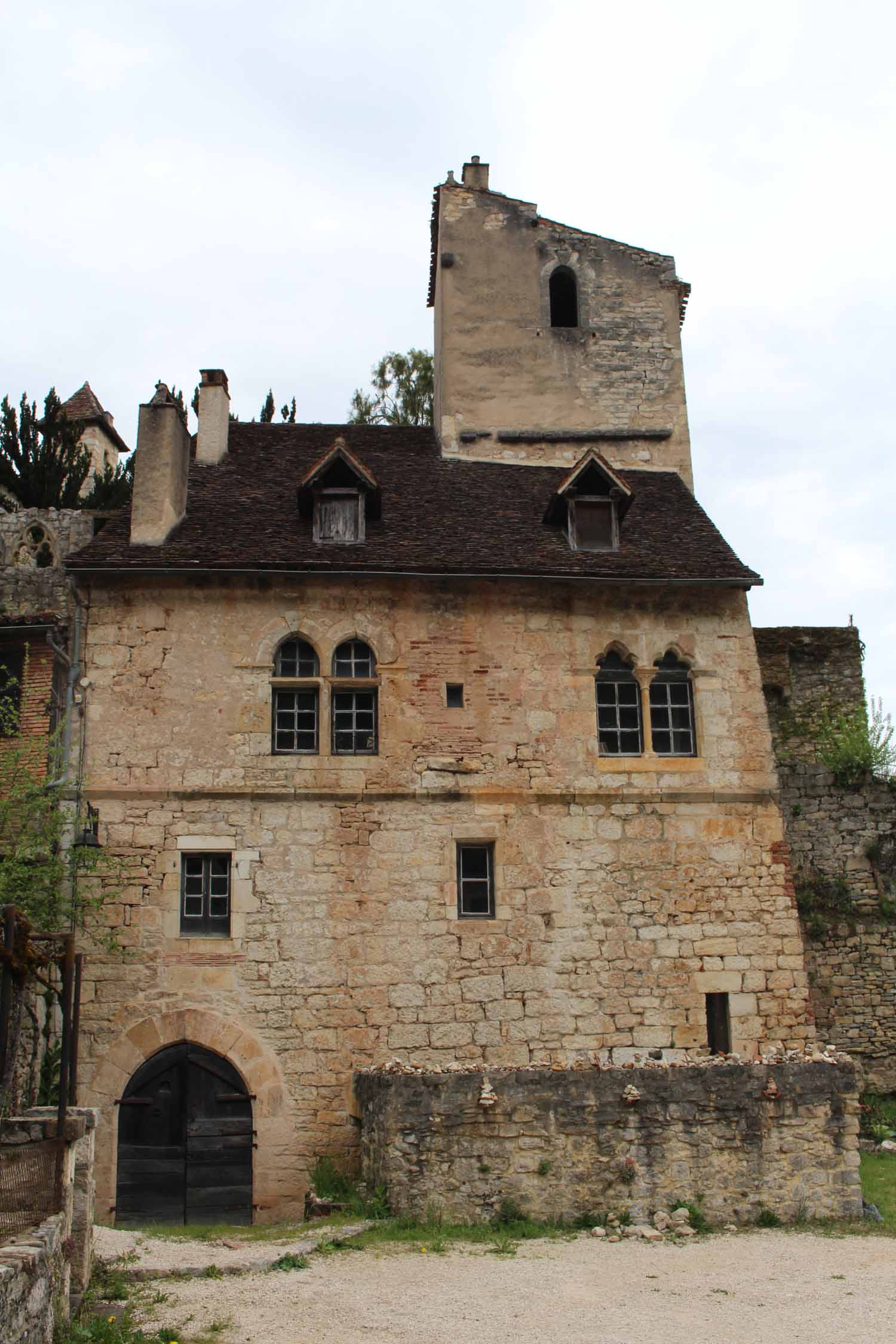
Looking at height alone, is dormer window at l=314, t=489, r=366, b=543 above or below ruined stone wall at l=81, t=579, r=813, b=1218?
above

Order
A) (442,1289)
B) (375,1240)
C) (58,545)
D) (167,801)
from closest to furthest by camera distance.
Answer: (442,1289), (375,1240), (167,801), (58,545)

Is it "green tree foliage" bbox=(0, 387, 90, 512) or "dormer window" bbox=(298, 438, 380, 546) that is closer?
"dormer window" bbox=(298, 438, 380, 546)

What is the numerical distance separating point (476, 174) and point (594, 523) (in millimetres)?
8138

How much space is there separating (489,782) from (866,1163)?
6.50m

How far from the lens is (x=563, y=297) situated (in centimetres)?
2055

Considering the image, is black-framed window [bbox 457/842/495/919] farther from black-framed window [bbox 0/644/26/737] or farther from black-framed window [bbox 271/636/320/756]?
black-framed window [bbox 0/644/26/737]

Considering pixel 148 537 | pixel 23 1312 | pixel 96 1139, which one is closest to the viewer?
pixel 23 1312

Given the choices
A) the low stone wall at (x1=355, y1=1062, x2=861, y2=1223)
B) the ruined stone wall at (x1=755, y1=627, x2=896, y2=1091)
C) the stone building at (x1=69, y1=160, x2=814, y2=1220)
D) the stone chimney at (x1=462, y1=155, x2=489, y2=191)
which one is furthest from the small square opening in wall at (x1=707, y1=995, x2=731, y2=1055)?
the stone chimney at (x1=462, y1=155, x2=489, y2=191)

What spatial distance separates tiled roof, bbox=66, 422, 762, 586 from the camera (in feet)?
50.9

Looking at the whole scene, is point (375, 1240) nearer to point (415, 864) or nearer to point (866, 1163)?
point (415, 864)

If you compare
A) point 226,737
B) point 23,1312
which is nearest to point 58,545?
point 226,737

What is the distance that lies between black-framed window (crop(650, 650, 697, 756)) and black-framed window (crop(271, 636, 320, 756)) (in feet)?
14.0

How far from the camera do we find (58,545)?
22.2m

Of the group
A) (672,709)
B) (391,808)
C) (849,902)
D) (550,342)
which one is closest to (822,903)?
(849,902)
